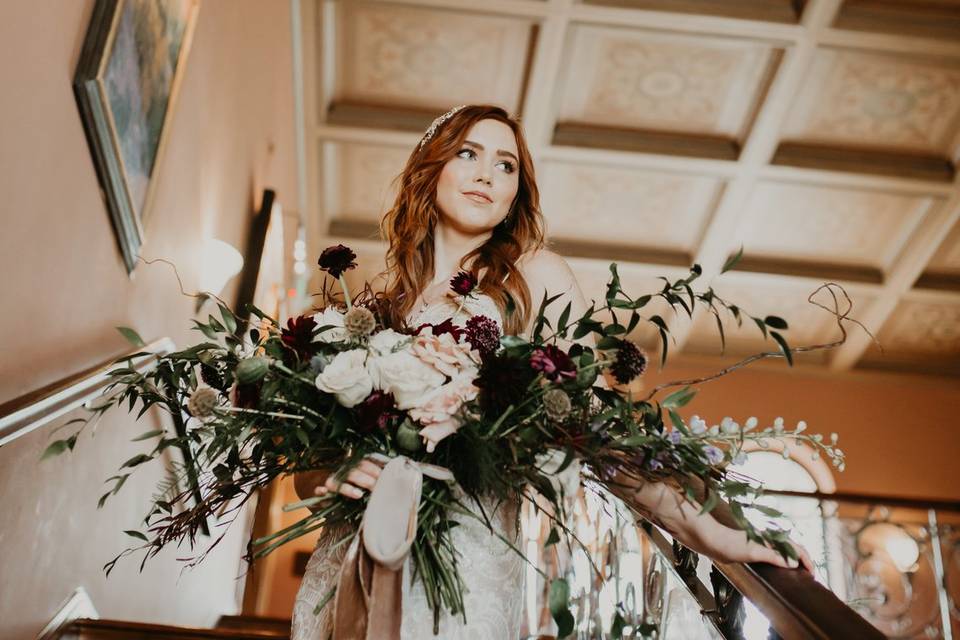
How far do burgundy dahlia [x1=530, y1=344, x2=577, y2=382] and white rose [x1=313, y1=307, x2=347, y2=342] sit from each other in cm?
38

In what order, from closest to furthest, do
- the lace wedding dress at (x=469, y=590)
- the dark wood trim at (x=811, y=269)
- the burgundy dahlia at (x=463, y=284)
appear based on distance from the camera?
the lace wedding dress at (x=469, y=590) → the burgundy dahlia at (x=463, y=284) → the dark wood trim at (x=811, y=269)

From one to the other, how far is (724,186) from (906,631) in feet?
12.4

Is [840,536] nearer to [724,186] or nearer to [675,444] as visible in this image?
[724,186]

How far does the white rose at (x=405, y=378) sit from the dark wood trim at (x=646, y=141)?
631cm

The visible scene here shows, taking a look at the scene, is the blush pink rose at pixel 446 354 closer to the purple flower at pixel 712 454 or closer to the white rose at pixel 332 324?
the white rose at pixel 332 324

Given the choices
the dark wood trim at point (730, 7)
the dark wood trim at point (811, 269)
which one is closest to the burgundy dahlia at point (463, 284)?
the dark wood trim at point (730, 7)

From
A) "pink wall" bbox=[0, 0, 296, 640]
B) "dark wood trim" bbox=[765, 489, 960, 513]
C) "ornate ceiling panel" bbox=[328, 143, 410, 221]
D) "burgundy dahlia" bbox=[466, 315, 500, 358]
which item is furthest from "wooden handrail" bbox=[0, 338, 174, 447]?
"ornate ceiling panel" bbox=[328, 143, 410, 221]

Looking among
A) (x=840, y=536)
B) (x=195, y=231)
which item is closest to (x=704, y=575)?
(x=195, y=231)

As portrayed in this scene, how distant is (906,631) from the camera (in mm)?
6254

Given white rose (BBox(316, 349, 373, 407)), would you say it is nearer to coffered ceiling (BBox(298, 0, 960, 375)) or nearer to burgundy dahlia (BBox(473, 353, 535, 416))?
burgundy dahlia (BBox(473, 353, 535, 416))

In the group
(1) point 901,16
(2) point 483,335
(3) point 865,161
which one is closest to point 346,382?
(2) point 483,335

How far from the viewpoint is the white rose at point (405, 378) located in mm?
1592

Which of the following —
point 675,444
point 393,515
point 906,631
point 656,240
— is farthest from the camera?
point 656,240

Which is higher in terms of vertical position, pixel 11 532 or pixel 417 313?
pixel 417 313
